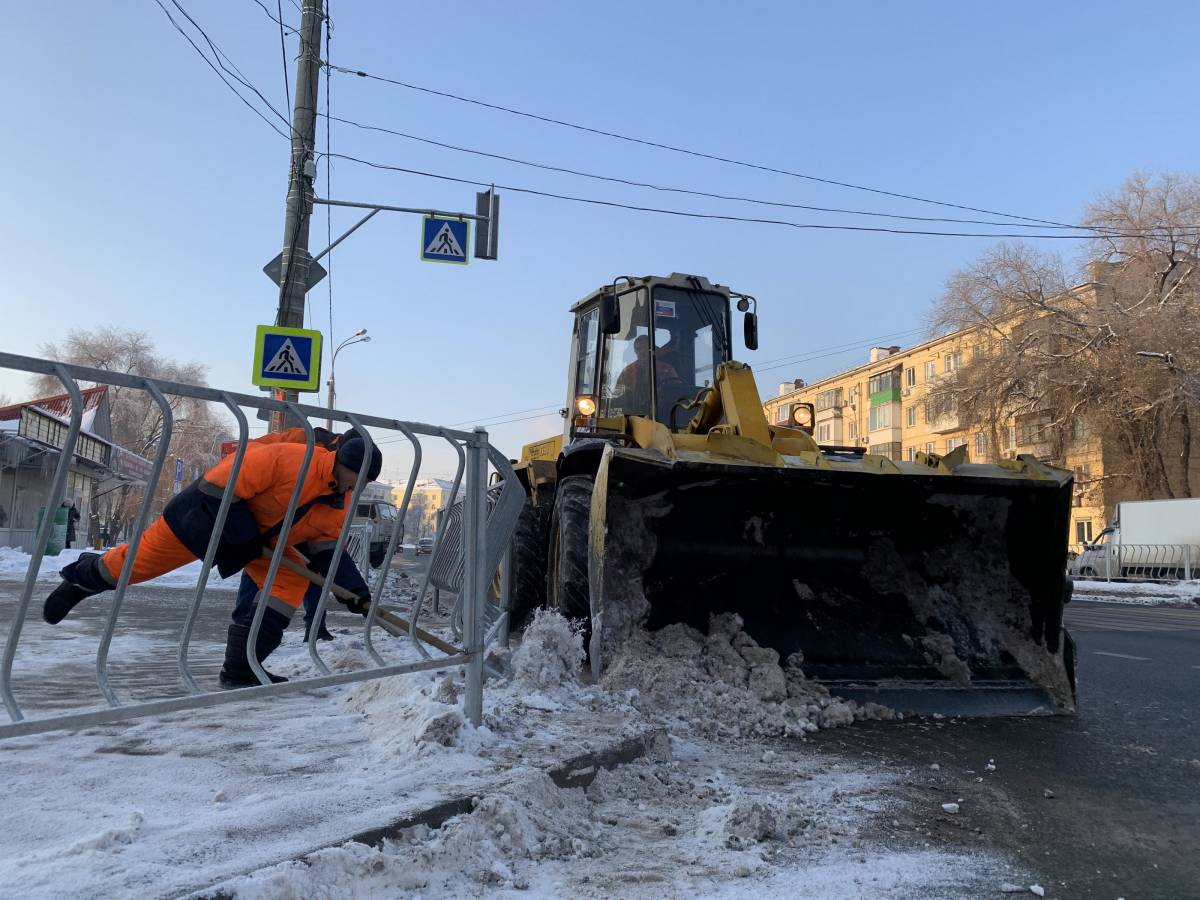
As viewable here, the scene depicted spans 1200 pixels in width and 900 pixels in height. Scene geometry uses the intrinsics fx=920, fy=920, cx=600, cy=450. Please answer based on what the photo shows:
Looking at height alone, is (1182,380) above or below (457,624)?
above

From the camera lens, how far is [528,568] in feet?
21.6

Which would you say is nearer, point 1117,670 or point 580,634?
point 580,634

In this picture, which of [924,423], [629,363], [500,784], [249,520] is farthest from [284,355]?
[924,423]

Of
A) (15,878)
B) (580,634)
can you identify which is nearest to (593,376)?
(580,634)

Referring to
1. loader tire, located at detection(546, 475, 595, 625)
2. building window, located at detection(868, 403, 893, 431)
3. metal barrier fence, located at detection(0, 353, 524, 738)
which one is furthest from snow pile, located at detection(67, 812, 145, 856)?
building window, located at detection(868, 403, 893, 431)

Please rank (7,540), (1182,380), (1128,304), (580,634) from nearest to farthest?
(580,634), (7,540), (1182,380), (1128,304)

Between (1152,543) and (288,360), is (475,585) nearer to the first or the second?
(288,360)

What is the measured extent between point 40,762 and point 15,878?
3.90 feet

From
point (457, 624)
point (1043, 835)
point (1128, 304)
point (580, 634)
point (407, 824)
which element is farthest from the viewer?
point (1128, 304)

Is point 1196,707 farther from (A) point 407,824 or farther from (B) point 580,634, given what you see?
(A) point 407,824

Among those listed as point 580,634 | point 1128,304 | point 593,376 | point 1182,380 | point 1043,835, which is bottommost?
point 1043,835

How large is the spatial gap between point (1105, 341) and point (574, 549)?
3137cm

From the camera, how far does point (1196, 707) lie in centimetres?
537

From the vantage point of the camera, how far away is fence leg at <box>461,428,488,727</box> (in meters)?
3.61
